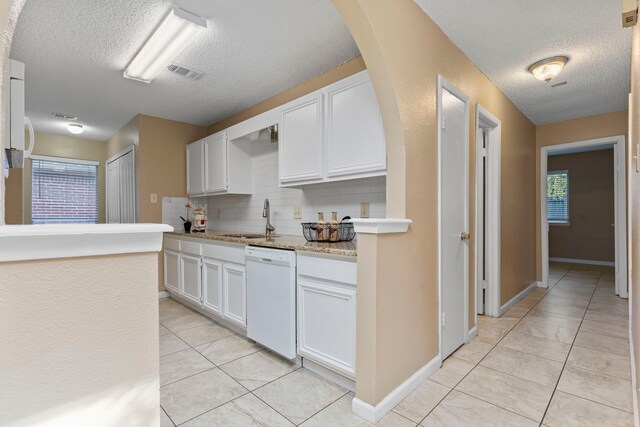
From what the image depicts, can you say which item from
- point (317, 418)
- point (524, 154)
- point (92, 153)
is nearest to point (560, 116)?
point (524, 154)

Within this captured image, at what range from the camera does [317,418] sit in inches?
64.3

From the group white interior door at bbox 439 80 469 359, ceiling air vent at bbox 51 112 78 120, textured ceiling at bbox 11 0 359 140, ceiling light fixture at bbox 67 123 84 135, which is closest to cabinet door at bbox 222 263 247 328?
white interior door at bbox 439 80 469 359

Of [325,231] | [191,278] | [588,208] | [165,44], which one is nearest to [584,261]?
[588,208]

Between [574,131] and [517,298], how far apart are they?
246cm

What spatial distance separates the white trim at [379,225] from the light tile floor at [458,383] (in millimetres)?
975

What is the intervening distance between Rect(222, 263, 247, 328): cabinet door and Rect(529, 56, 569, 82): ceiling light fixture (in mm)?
3108

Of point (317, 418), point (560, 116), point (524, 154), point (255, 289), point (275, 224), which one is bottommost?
point (317, 418)

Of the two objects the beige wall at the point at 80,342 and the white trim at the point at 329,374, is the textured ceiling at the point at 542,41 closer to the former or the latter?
the beige wall at the point at 80,342

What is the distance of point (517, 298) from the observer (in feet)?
12.0

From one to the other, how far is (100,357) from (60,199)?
565cm

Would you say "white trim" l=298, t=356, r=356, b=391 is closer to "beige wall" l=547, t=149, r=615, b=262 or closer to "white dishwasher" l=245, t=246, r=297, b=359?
"white dishwasher" l=245, t=246, r=297, b=359

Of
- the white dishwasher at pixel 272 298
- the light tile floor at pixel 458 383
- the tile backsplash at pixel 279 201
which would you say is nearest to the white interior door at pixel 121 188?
the tile backsplash at pixel 279 201

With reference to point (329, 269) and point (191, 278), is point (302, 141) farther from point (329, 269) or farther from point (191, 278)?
point (191, 278)

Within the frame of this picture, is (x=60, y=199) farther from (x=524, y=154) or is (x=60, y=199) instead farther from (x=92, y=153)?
(x=524, y=154)
